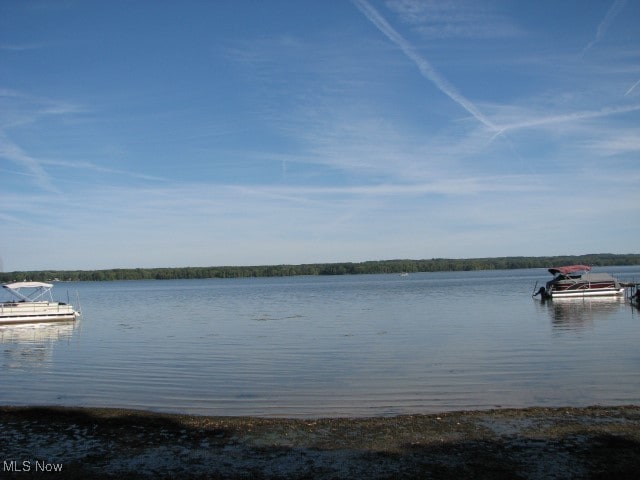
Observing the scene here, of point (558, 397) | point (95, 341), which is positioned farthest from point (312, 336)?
point (558, 397)

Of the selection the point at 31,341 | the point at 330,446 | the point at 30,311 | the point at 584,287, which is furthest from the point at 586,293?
the point at 330,446

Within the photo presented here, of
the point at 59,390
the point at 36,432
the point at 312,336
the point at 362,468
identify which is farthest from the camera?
the point at 312,336

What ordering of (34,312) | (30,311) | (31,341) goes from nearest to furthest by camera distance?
(31,341), (30,311), (34,312)

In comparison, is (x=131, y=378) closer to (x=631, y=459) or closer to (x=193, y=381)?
(x=193, y=381)

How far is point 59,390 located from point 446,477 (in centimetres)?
1318

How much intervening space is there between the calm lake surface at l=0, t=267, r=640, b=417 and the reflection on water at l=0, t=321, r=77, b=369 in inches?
3.3

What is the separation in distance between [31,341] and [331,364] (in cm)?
1897

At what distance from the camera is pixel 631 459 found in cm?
896

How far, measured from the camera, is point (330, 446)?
33.3 feet

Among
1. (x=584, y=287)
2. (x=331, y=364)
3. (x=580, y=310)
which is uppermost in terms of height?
(x=584, y=287)

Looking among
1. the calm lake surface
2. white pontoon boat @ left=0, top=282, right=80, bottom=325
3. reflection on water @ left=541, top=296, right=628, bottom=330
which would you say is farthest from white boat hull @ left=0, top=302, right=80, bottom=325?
reflection on water @ left=541, top=296, right=628, bottom=330

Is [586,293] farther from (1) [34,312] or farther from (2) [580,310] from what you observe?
(1) [34,312]

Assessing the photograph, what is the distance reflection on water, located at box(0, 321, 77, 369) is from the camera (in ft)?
78.0

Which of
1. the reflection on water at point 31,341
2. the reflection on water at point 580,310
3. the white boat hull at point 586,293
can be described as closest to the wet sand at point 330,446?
the reflection on water at point 31,341
